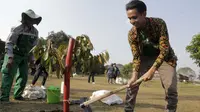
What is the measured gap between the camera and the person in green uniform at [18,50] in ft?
18.9

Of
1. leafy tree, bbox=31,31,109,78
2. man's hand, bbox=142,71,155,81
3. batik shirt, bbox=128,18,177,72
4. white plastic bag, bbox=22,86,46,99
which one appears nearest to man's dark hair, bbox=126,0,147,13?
batik shirt, bbox=128,18,177,72

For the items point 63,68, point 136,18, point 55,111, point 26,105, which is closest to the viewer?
point 63,68

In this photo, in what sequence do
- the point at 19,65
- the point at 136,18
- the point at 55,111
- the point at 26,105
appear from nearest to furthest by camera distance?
the point at 136,18 < the point at 55,111 < the point at 26,105 < the point at 19,65

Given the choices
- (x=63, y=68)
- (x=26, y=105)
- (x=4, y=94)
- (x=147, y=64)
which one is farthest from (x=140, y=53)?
(x=4, y=94)

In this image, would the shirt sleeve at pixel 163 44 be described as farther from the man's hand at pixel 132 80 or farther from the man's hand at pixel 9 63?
the man's hand at pixel 9 63

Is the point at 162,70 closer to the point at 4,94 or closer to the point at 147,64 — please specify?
the point at 147,64

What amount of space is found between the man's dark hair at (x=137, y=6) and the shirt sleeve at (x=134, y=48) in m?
0.43

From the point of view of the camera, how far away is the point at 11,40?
18.9 ft

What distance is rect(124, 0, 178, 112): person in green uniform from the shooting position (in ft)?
11.2

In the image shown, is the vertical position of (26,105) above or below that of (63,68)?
below

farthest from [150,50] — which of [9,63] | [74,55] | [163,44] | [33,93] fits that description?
[33,93]

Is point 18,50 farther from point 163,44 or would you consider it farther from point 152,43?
point 163,44

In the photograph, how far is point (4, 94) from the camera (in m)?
5.76

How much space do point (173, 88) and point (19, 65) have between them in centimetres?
395
